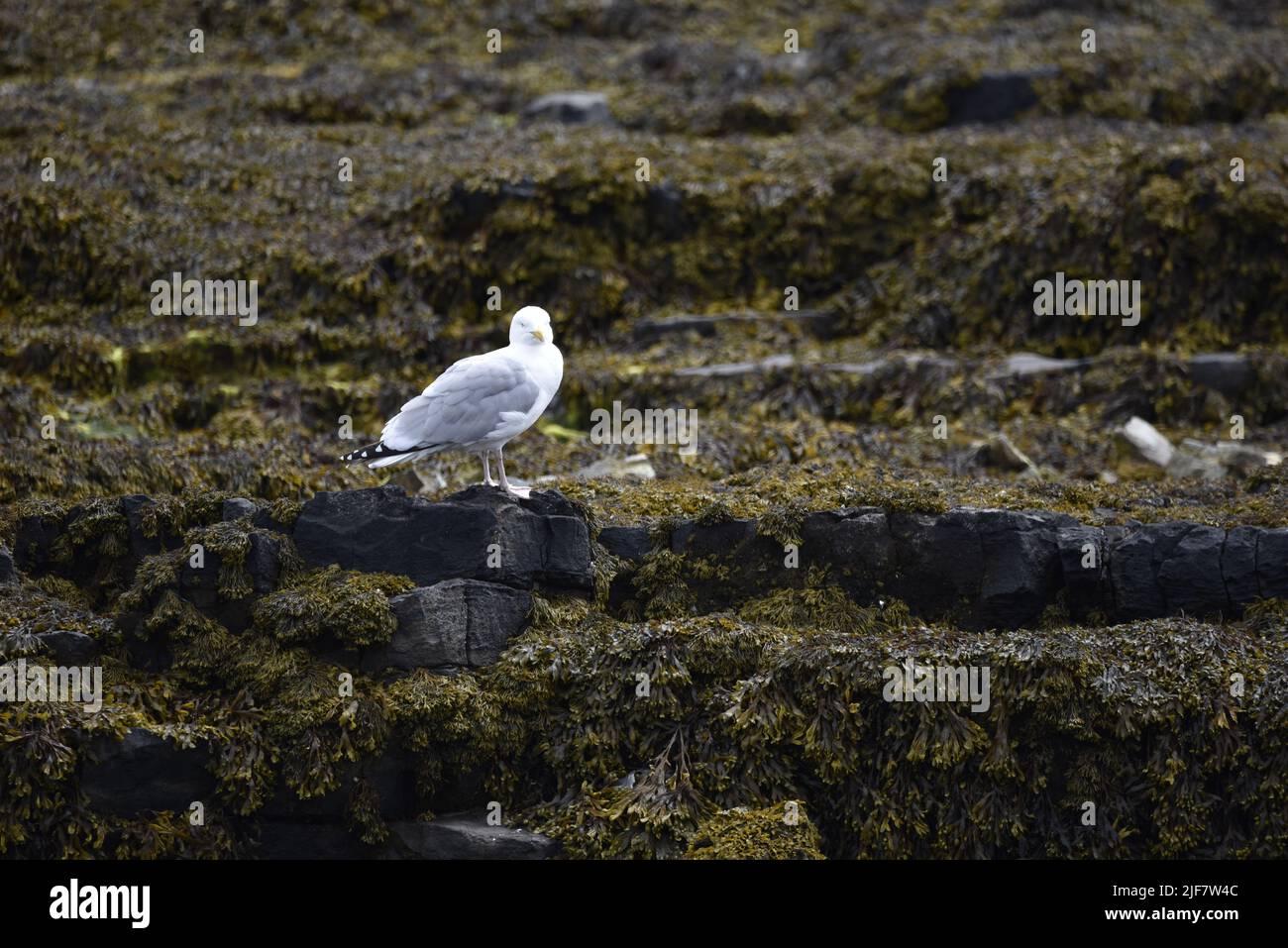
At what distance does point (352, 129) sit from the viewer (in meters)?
16.7

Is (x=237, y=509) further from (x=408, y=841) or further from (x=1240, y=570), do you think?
(x=1240, y=570)

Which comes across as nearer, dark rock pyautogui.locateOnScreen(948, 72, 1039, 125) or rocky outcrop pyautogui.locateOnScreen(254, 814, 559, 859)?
rocky outcrop pyautogui.locateOnScreen(254, 814, 559, 859)

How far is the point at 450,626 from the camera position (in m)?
7.32

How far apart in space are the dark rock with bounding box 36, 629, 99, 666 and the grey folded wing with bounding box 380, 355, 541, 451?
1957 mm

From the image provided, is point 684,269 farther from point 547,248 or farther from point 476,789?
point 476,789

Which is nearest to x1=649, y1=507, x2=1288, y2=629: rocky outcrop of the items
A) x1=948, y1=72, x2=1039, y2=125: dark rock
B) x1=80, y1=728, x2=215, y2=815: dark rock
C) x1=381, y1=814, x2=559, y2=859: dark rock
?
x1=381, y1=814, x2=559, y2=859: dark rock

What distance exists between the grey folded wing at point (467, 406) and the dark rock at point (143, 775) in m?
2.03

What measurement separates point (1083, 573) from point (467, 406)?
367 cm

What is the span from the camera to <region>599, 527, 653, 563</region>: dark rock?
8.12 meters

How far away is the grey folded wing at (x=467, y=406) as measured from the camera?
24.9 feet

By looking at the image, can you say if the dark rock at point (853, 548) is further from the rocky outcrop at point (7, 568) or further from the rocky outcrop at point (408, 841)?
the rocky outcrop at point (7, 568)

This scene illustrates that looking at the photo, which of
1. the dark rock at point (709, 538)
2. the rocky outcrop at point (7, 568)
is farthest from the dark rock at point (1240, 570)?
the rocky outcrop at point (7, 568)

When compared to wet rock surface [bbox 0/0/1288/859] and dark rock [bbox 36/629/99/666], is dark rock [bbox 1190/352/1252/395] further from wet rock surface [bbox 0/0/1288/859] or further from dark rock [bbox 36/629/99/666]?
dark rock [bbox 36/629/99/666]

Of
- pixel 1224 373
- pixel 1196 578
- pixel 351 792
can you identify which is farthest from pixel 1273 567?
pixel 351 792
